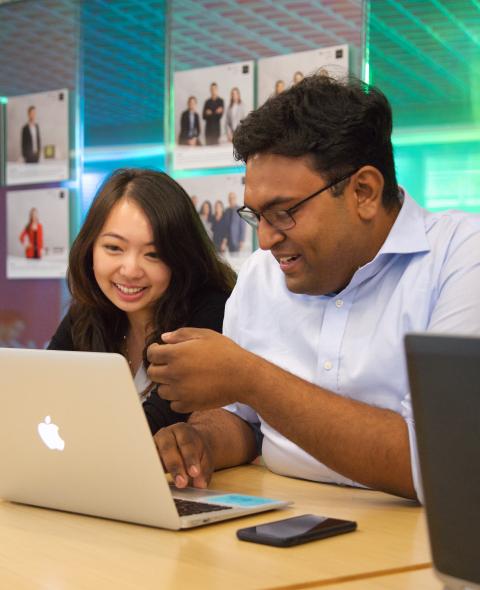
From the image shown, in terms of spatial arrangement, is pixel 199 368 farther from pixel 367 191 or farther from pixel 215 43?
pixel 215 43

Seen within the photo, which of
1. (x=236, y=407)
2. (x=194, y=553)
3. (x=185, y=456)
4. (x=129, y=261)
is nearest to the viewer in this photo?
(x=194, y=553)

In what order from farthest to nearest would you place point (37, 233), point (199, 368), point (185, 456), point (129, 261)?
point (37, 233)
point (129, 261)
point (185, 456)
point (199, 368)

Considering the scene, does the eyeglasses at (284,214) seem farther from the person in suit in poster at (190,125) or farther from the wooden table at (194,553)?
the person in suit in poster at (190,125)

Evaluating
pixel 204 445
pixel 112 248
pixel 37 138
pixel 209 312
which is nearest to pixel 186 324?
pixel 209 312

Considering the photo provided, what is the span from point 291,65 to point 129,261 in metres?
1.81

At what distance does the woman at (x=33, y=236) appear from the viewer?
5230 mm

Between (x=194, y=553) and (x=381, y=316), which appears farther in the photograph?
(x=381, y=316)

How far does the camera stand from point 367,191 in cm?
Answer: 208

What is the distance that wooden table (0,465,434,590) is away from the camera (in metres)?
1.32

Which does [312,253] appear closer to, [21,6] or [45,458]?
[45,458]

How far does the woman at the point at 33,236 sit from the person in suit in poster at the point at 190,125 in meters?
1.07

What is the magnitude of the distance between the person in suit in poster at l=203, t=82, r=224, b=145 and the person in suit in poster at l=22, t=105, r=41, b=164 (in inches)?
45.8

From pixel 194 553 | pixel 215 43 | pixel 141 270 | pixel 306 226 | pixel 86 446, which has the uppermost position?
pixel 215 43

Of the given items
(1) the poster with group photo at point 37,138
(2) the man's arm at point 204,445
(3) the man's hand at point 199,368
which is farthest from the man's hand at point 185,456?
(1) the poster with group photo at point 37,138
